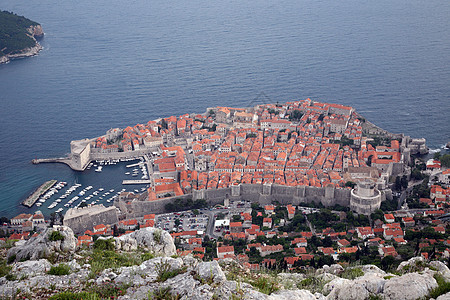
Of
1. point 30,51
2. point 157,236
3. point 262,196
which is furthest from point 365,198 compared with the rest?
point 30,51

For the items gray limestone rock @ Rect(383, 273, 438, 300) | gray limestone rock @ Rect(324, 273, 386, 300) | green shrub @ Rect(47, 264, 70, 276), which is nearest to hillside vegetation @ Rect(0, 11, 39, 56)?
green shrub @ Rect(47, 264, 70, 276)

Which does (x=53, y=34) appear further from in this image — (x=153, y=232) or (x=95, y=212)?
(x=153, y=232)

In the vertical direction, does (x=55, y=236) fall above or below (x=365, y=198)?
above

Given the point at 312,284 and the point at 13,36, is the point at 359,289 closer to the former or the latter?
the point at 312,284

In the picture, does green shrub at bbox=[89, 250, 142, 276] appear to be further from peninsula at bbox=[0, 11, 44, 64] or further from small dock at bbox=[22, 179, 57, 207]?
peninsula at bbox=[0, 11, 44, 64]

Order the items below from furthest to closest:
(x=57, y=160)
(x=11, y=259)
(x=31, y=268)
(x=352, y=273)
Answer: (x=57, y=160) → (x=352, y=273) → (x=11, y=259) → (x=31, y=268)

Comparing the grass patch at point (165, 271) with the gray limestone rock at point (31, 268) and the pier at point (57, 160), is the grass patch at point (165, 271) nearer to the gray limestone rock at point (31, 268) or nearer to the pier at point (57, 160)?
the gray limestone rock at point (31, 268)
